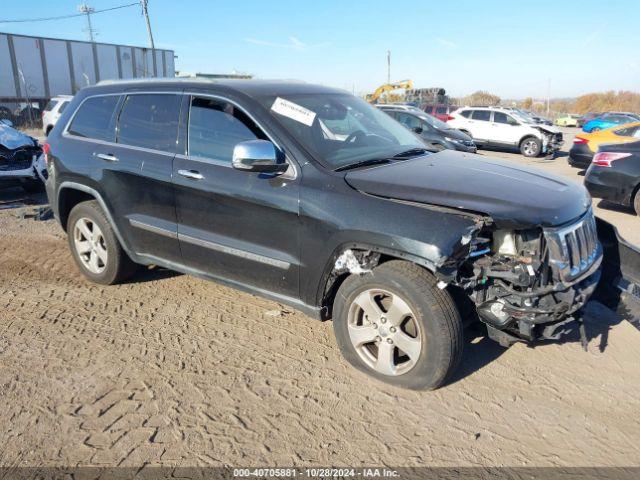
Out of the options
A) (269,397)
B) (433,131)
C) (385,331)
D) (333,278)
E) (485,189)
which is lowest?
(269,397)

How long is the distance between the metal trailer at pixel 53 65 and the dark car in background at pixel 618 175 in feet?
104

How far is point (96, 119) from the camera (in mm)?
4500

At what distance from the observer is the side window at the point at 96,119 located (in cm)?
438

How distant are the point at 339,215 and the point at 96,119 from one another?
2789 mm

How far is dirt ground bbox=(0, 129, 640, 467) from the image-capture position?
8.43 feet

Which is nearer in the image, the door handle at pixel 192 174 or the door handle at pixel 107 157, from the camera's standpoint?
the door handle at pixel 192 174

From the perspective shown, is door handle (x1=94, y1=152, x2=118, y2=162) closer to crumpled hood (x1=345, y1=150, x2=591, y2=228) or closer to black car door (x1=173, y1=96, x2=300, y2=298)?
black car door (x1=173, y1=96, x2=300, y2=298)

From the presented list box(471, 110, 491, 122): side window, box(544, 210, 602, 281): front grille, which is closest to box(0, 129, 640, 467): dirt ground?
box(544, 210, 602, 281): front grille

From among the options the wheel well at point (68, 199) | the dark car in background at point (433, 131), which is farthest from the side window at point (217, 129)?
the dark car in background at point (433, 131)

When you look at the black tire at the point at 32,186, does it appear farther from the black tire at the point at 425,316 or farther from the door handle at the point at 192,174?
the black tire at the point at 425,316

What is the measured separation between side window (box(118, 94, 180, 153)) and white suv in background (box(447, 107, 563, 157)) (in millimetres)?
15644

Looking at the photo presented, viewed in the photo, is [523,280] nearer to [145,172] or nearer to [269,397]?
[269,397]

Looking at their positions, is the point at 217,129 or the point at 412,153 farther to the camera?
the point at 412,153

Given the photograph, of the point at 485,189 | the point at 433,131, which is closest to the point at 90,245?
the point at 485,189
